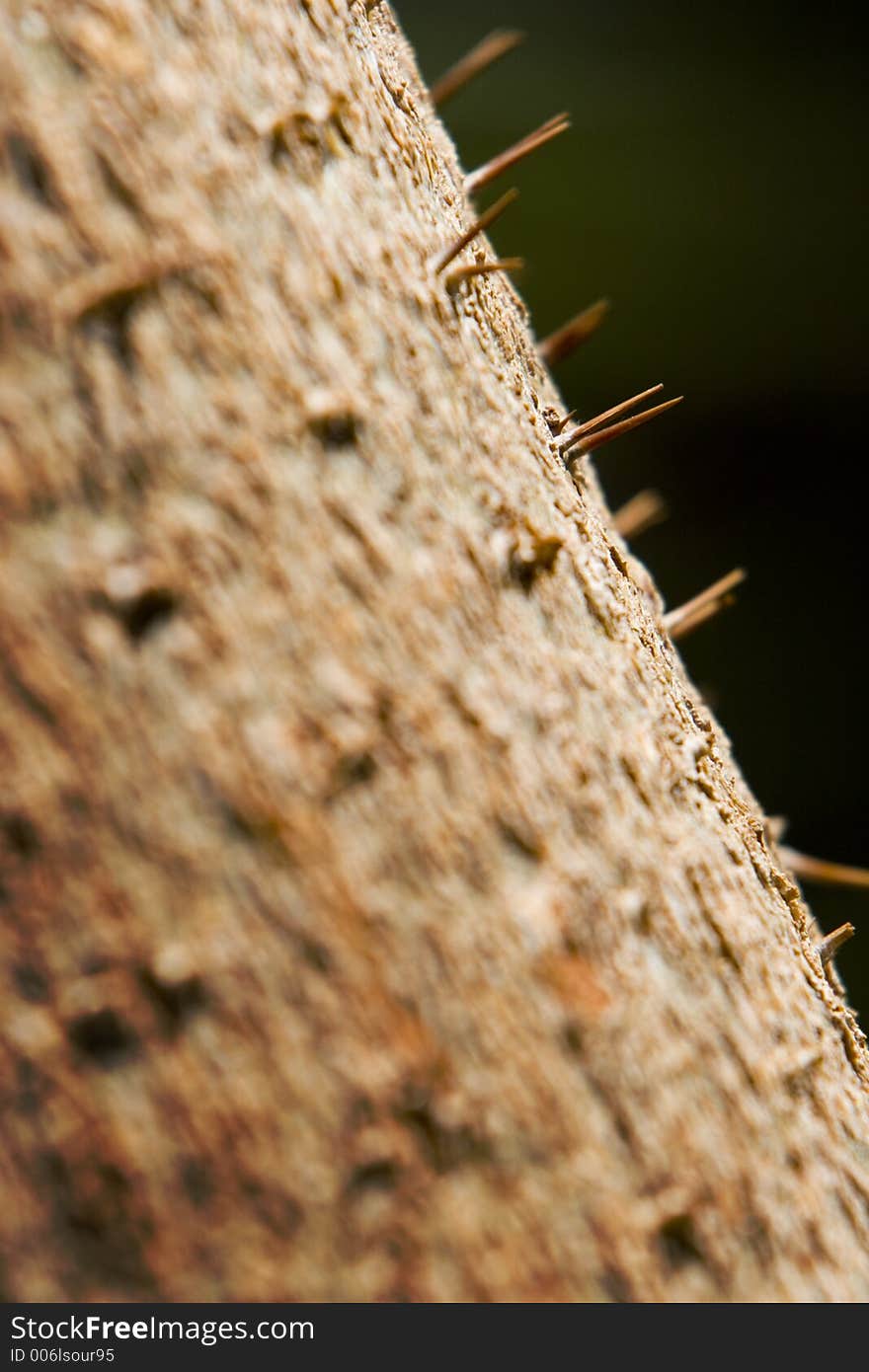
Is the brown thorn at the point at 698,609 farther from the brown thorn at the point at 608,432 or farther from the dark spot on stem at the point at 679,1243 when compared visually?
the dark spot on stem at the point at 679,1243

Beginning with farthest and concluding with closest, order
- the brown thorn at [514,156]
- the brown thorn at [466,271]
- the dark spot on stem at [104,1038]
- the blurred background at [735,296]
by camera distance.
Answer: the blurred background at [735,296] < the brown thorn at [514,156] < the brown thorn at [466,271] < the dark spot on stem at [104,1038]

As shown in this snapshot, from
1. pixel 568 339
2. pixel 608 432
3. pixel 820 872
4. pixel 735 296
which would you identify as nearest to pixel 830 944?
pixel 820 872

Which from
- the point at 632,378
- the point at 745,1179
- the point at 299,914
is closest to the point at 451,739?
the point at 299,914

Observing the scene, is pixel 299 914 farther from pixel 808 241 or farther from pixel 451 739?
pixel 808 241

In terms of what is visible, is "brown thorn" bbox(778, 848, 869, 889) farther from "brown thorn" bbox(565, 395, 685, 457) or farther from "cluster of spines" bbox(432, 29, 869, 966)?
"brown thorn" bbox(565, 395, 685, 457)

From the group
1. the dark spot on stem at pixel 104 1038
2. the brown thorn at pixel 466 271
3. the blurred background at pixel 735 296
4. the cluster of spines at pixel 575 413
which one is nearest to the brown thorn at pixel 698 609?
the cluster of spines at pixel 575 413
